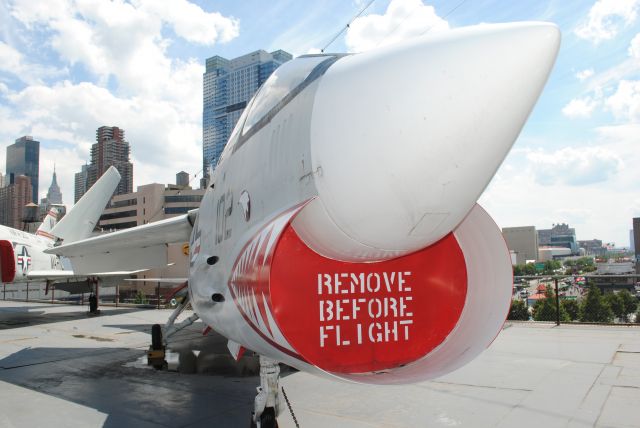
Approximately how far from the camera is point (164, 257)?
425 inches

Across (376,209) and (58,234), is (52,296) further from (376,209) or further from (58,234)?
(376,209)

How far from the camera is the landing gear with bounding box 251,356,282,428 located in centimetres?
378

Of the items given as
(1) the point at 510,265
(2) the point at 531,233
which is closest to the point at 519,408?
(1) the point at 510,265

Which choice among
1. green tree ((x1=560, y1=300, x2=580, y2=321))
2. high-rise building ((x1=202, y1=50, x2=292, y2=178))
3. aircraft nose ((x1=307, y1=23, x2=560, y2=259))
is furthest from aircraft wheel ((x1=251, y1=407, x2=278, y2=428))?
high-rise building ((x1=202, y1=50, x2=292, y2=178))

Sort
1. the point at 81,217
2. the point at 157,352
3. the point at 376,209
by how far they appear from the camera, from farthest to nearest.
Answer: the point at 81,217, the point at 157,352, the point at 376,209

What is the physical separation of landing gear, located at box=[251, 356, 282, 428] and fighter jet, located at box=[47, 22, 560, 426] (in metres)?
0.01

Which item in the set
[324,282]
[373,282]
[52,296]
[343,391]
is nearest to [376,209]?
[324,282]

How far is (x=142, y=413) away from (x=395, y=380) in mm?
4265

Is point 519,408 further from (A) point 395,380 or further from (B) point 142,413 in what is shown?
(B) point 142,413

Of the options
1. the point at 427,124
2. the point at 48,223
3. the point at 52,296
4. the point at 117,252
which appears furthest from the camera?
the point at 52,296

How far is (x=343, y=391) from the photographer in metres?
6.29

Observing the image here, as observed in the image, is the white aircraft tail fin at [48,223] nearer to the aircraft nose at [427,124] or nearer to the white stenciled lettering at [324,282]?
the white stenciled lettering at [324,282]

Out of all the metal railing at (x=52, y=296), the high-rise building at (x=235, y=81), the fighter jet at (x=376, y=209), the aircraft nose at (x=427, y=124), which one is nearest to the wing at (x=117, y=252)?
the metal railing at (x=52, y=296)

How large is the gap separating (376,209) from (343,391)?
16.1ft
